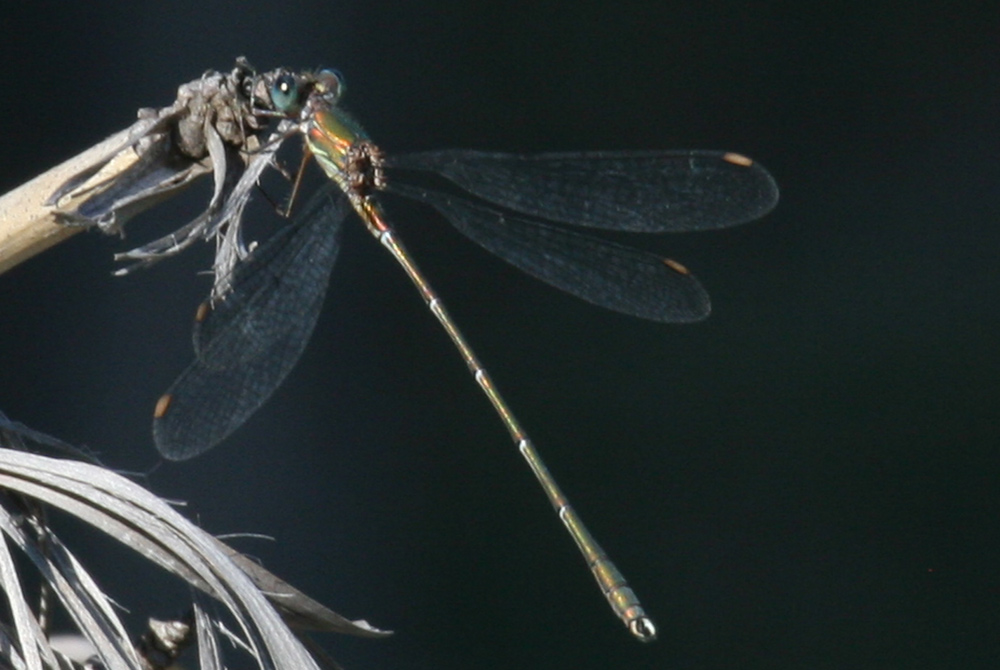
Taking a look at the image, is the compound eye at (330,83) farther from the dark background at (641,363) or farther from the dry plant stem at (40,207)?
the dark background at (641,363)

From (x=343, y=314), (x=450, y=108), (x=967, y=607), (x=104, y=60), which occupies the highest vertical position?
(x=104, y=60)

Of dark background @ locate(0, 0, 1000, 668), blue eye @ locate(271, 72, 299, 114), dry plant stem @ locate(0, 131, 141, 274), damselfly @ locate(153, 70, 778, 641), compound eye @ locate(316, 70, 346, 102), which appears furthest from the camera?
dark background @ locate(0, 0, 1000, 668)

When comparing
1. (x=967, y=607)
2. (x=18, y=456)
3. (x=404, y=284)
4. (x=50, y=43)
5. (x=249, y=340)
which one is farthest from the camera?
(x=404, y=284)

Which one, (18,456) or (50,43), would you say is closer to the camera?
(18,456)

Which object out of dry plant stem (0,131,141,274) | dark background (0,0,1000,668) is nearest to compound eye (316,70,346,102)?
dry plant stem (0,131,141,274)

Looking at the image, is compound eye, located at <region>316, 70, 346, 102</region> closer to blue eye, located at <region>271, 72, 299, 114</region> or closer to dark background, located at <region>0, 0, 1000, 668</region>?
blue eye, located at <region>271, 72, 299, 114</region>

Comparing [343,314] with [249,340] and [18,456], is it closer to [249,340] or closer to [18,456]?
[249,340]

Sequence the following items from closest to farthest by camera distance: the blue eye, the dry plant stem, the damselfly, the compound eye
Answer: the dry plant stem, the blue eye, the compound eye, the damselfly

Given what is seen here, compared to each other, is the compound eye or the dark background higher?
the compound eye

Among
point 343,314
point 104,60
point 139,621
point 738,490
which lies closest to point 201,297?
point 343,314
